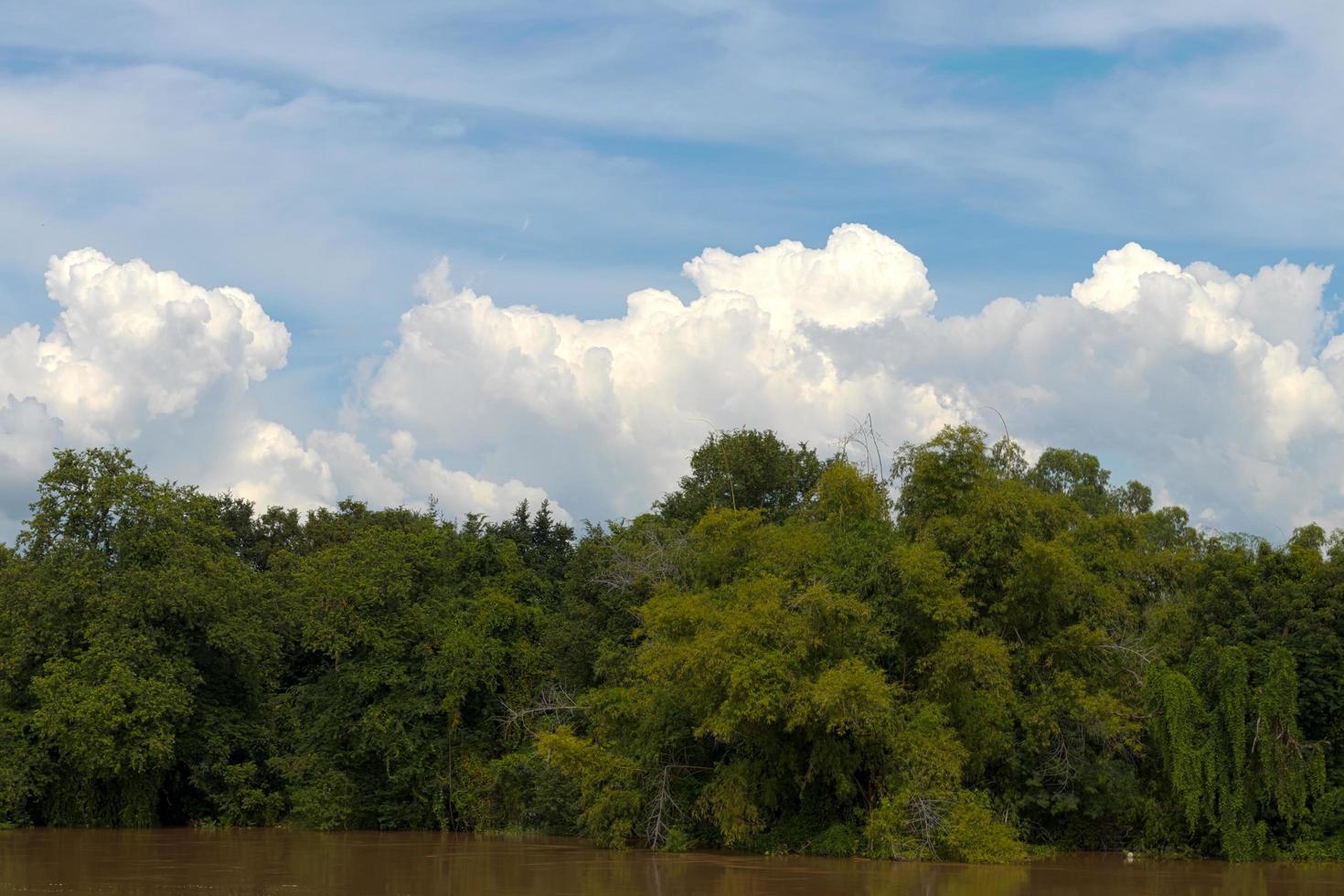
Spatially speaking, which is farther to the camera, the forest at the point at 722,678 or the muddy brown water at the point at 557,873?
the forest at the point at 722,678

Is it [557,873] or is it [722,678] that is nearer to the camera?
[557,873]

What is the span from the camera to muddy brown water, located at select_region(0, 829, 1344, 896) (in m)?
22.4

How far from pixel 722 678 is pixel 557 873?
16.5 ft

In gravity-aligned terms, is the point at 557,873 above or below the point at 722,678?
below

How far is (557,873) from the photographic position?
25406 millimetres

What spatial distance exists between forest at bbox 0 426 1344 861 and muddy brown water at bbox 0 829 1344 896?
4.32 ft

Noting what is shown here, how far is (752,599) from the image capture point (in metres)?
27.7

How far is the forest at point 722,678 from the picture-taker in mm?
27359

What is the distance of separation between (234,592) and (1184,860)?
26.5 metres

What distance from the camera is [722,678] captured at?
26.9m

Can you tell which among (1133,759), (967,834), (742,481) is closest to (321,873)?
(967,834)

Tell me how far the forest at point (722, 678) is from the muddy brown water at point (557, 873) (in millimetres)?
1317

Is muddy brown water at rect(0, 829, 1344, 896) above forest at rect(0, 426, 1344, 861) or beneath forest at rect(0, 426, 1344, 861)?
beneath

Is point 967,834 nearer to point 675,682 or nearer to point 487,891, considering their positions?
point 675,682
